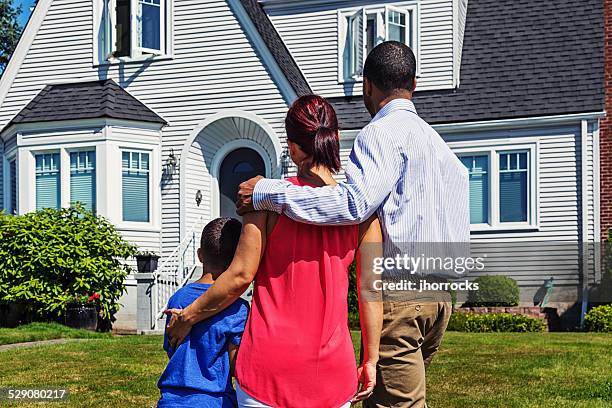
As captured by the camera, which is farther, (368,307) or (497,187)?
(497,187)

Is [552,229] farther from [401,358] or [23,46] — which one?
[401,358]

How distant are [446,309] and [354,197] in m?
0.81

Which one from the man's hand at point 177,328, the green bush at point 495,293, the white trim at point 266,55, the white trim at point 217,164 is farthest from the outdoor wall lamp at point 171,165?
the man's hand at point 177,328

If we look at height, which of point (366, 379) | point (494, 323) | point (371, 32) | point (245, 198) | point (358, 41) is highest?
point (371, 32)

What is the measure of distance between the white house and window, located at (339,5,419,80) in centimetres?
3

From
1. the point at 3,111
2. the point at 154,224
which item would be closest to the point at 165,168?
the point at 154,224

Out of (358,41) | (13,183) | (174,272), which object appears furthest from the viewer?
(13,183)

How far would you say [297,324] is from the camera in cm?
352

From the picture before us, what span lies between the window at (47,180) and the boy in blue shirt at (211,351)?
14848 millimetres

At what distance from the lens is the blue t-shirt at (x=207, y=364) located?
390cm

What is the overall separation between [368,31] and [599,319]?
7166mm

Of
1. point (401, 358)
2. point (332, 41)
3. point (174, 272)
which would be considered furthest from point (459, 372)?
point (332, 41)

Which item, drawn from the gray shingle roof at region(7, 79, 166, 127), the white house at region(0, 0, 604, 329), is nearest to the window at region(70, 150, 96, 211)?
the white house at region(0, 0, 604, 329)

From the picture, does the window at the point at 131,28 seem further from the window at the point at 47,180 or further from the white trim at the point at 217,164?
the window at the point at 47,180
